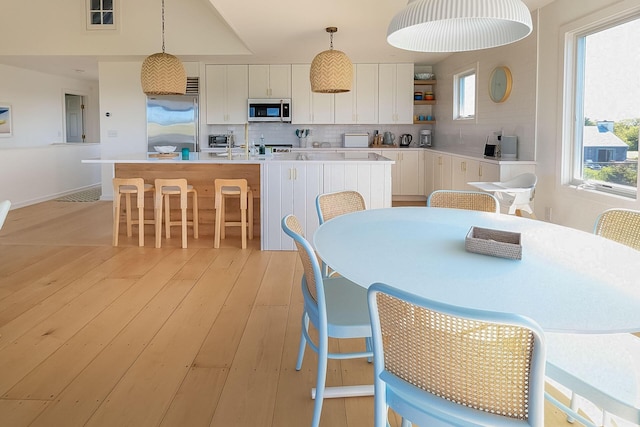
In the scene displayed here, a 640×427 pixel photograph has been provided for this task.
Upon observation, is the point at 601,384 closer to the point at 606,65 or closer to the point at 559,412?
the point at 559,412

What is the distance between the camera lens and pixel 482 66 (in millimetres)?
6559

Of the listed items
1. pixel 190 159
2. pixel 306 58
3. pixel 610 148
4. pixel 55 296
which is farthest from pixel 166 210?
pixel 610 148

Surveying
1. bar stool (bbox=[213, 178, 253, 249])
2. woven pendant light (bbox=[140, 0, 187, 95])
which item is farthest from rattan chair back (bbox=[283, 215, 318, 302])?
woven pendant light (bbox=[140, 0, 187, 95])

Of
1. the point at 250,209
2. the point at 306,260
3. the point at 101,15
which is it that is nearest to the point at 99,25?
the point at 101,15

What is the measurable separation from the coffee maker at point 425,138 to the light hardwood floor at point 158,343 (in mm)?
4629

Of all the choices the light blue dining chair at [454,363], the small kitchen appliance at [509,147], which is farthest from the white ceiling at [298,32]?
the light blue dining chair at [454,363]

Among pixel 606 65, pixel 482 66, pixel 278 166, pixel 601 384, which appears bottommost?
pixel 601 384

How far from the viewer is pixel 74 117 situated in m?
10.7

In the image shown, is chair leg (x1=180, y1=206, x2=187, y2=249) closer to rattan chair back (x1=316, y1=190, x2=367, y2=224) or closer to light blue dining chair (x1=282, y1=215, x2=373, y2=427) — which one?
rattan chair back (x1=316, y1=190, x2=367, y2=224)

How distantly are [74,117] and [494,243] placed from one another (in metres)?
10.8

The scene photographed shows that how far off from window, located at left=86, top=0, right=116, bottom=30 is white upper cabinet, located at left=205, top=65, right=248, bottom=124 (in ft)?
5.14

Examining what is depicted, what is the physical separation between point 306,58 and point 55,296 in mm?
5468

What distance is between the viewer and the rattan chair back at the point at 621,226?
2.08 metres

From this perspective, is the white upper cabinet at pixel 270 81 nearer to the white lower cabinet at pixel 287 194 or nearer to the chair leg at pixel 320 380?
the white lower cabinet at pixel 287 194
